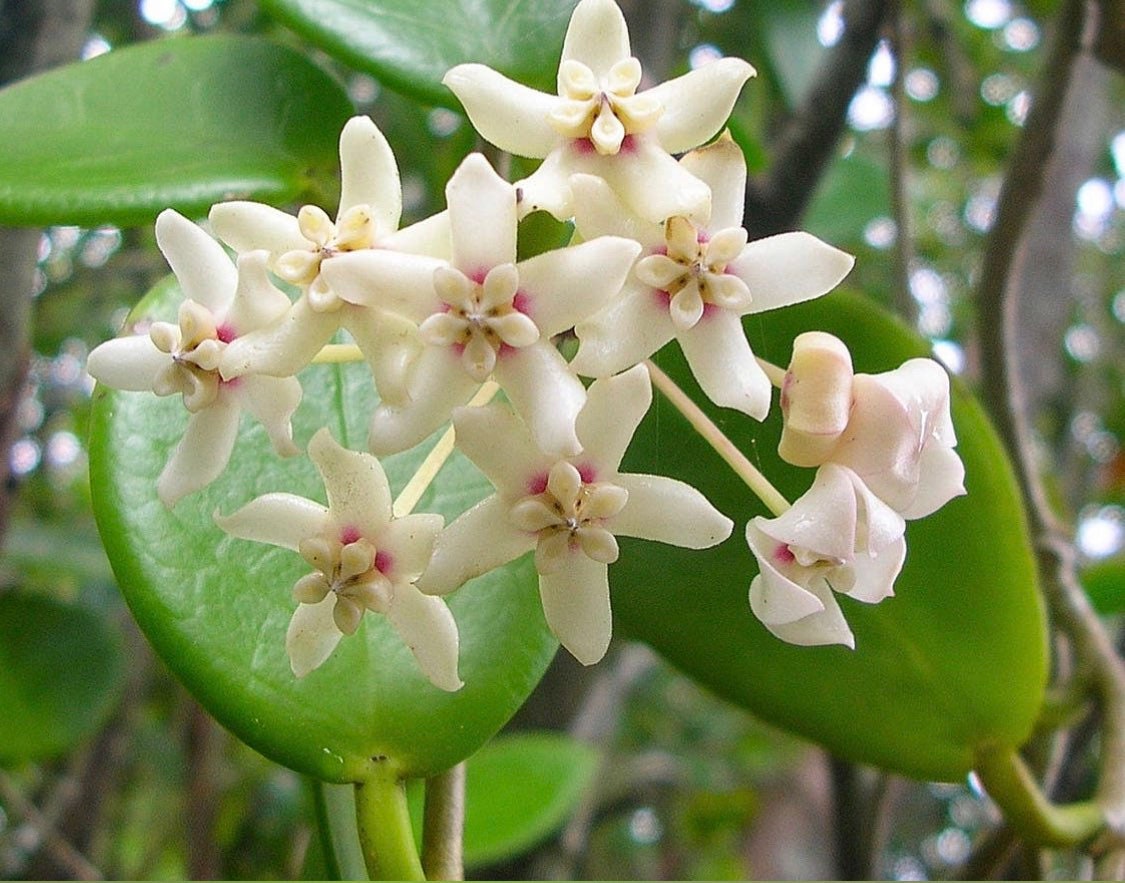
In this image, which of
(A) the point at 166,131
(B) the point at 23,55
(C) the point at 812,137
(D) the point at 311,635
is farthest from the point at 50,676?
(C) the point at 812,137

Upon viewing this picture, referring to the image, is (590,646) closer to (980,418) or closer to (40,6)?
(980,418)

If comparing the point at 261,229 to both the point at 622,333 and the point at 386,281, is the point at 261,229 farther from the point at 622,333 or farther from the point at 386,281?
the point at 622,333

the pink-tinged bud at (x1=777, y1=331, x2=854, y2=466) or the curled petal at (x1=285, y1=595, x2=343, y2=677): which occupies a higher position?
the pink-tinged bud at (x1=777, y1=331, x2=854, y2=466)

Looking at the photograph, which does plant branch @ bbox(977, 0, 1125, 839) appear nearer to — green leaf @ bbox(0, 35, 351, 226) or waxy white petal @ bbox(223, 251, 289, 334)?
green leaf @ bbox(0, 35, 351, 226)

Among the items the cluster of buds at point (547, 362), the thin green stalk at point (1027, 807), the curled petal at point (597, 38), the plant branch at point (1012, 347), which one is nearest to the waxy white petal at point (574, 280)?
the cluster of buds at point (547, 362)

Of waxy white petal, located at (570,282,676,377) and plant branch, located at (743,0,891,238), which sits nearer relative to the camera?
waxy white petal, located at (570,282,676,377)

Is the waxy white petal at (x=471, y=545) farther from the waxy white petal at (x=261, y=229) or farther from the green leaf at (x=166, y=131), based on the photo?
the green leaf at (x=166, y=131)

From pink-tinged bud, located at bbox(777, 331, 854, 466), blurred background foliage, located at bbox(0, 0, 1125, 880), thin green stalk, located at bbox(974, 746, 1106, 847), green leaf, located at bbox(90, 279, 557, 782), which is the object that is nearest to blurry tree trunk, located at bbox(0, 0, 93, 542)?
blurred background foliage, located at bbox(0, 0, 1125, 880)
